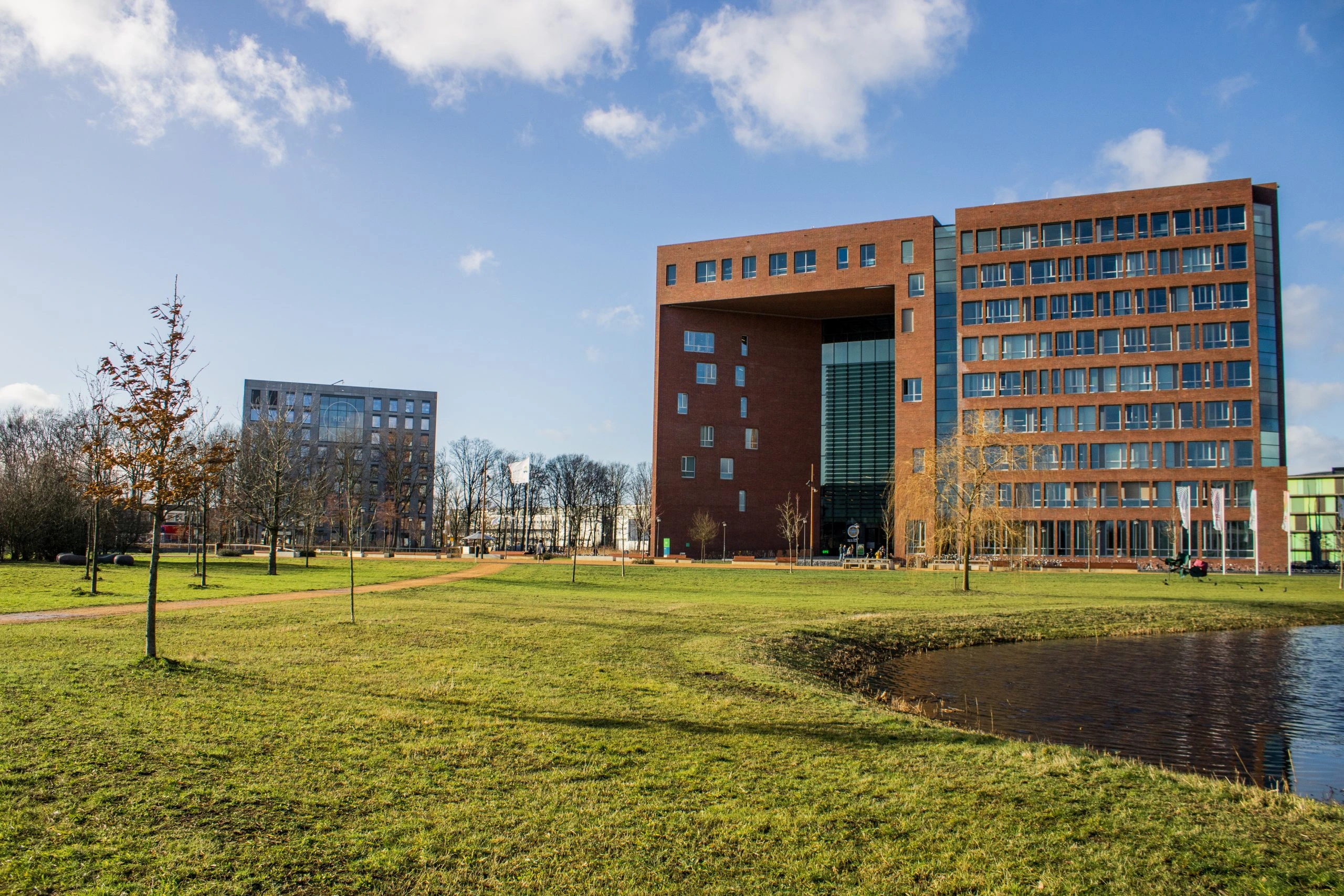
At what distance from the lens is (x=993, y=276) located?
72.9 m

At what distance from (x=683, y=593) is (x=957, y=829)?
81.0 feet

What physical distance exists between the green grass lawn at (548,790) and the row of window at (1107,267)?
218 feet

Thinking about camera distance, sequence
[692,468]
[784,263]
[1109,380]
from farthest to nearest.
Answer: [692,468] < [784,263] < [1109,380]

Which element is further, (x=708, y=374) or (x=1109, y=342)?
(x=708, y=374)

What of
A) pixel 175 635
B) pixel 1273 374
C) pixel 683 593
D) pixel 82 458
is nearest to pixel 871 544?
pixel 1273 374

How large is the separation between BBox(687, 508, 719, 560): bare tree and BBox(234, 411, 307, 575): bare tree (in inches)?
1277

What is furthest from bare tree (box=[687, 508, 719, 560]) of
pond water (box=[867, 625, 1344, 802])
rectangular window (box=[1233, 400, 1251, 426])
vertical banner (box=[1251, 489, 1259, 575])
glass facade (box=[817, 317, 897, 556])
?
pond water (box=[867, 625, 1344, 802])

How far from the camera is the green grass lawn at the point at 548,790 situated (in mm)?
5996

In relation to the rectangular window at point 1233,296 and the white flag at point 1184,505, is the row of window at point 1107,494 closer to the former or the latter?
the white flag at point 1184,505

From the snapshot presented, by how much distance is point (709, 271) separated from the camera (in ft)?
262

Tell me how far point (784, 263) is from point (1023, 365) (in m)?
22.0

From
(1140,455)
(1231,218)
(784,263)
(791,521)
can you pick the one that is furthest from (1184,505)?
(784,263)

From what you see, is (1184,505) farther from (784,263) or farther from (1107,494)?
(784,263)

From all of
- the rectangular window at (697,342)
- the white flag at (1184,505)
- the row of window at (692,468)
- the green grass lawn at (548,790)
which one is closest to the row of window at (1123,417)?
the white flag at (1184,505)
